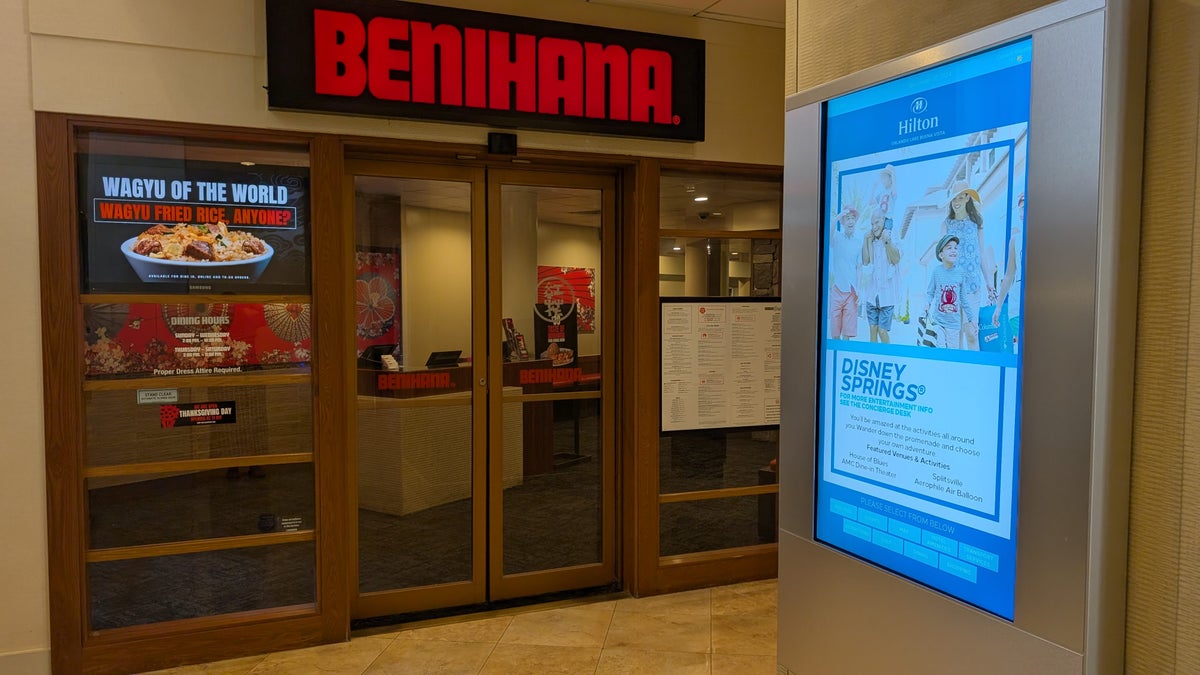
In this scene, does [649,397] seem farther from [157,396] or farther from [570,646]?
[157,396]

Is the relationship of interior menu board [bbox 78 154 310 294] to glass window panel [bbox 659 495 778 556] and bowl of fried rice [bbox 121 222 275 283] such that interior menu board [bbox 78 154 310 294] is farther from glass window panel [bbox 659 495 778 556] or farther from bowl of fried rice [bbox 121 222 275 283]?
glass window panel [bbox 659 495 778 556]

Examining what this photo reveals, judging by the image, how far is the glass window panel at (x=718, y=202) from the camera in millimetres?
4484

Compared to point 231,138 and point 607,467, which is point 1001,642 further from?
point 231,138

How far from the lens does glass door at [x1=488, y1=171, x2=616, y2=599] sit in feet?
14.0

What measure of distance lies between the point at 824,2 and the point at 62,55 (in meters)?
3.08

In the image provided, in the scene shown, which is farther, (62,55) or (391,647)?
(391,647)

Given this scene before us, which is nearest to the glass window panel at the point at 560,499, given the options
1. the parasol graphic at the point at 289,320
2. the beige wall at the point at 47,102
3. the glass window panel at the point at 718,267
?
the glass window panel at the point at 718,267

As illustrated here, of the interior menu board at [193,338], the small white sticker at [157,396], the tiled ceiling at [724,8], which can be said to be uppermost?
the tiled ceiling at [724,8]

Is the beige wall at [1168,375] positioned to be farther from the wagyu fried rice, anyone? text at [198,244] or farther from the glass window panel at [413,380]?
the wagyu fried rice, anyone? text at [198,244]

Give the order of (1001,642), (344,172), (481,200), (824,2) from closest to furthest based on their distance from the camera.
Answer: (1001,642) < (824,2) < (344,172) < (481,200)

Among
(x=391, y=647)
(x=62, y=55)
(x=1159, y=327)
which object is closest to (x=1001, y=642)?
(x=1159, y=327)

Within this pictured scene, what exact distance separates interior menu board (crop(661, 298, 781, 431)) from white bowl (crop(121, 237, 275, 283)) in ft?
6.80

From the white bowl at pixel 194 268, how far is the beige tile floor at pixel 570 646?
174 cm

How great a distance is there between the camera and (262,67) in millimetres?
3607
